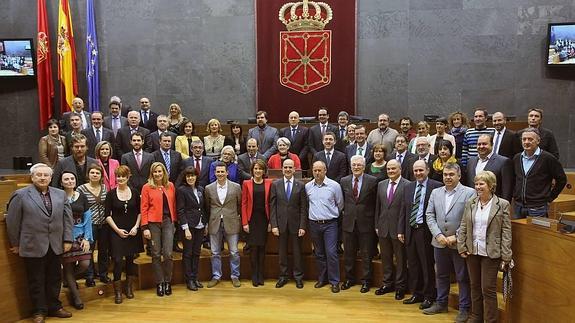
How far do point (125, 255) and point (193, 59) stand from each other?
5.61m

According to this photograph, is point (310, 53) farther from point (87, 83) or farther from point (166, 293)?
point (166, 293)

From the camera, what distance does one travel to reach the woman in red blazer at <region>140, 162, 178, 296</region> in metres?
5.79

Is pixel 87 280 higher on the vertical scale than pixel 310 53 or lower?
lower

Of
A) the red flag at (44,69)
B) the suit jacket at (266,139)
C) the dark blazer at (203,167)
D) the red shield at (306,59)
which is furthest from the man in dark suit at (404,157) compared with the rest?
the red flag at (44,69)

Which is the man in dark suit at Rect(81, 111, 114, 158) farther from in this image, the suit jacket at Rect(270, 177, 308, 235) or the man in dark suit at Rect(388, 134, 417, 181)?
the man in dark suit at Rect(388, 134, 417, 181)

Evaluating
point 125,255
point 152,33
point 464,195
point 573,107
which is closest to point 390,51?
point 573,107

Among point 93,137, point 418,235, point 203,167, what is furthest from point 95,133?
point 418,235

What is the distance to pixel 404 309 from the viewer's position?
5.46 meters

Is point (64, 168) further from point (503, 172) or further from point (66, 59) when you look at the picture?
point (66, 59)

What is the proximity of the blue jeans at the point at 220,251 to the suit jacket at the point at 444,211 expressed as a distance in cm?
233

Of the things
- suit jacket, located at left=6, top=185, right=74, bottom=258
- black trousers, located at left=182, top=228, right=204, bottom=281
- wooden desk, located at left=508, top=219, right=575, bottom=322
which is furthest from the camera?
black trousers, located at left=182, top=228, right=204, bottom=281

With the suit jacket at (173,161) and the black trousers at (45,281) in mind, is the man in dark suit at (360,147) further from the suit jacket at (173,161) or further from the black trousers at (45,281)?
the black trousers at (45,281)

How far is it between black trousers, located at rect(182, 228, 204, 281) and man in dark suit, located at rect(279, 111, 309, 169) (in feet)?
6.41

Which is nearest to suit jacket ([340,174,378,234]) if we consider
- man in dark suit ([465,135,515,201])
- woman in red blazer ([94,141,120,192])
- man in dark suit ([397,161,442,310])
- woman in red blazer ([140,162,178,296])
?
man in dark suit ([397,161,442,310])
